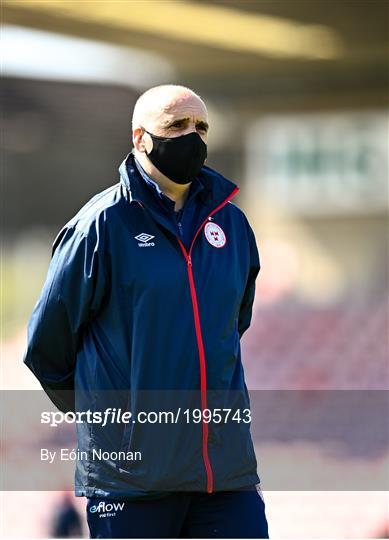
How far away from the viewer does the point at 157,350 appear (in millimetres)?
2857

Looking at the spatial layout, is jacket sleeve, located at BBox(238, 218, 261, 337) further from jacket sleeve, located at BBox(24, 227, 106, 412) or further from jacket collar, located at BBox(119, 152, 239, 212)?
jacket sleeve, located at BBox(24, 227, 106, 412)

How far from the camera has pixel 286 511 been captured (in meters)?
5.58

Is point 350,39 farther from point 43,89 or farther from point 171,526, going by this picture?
point 171,526

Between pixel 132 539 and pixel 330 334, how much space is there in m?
8.66

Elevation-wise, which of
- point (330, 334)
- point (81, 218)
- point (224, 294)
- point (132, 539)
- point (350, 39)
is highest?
point (350, 39)

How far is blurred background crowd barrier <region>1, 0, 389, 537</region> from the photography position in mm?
11117

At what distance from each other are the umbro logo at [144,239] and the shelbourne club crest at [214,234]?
188mm

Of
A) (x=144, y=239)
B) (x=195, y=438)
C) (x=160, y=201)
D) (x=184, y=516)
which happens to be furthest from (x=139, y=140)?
(x=184, y=516)

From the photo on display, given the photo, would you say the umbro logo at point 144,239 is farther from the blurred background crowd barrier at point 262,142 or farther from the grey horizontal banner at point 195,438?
the blurred background crowd barrier at point 262,142

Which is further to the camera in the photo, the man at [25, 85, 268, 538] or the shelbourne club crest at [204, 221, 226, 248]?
the shelbourne club crest at [204, 221, 226, 248]

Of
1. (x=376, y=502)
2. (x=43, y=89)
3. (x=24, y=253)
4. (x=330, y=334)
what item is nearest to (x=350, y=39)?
(x=330, y=334)

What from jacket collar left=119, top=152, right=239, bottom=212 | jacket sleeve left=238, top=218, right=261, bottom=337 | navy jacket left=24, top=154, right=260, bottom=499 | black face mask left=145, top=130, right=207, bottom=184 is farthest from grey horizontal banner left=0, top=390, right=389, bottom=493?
black face mask left=145, top=130, right=207, bottom=184

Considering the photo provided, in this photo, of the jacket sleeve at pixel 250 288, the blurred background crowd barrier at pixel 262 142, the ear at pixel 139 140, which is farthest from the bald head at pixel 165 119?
the blurred background crowd barrier at pixel 262 142

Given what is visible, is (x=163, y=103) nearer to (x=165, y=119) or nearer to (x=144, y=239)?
(x=165, y=119)
